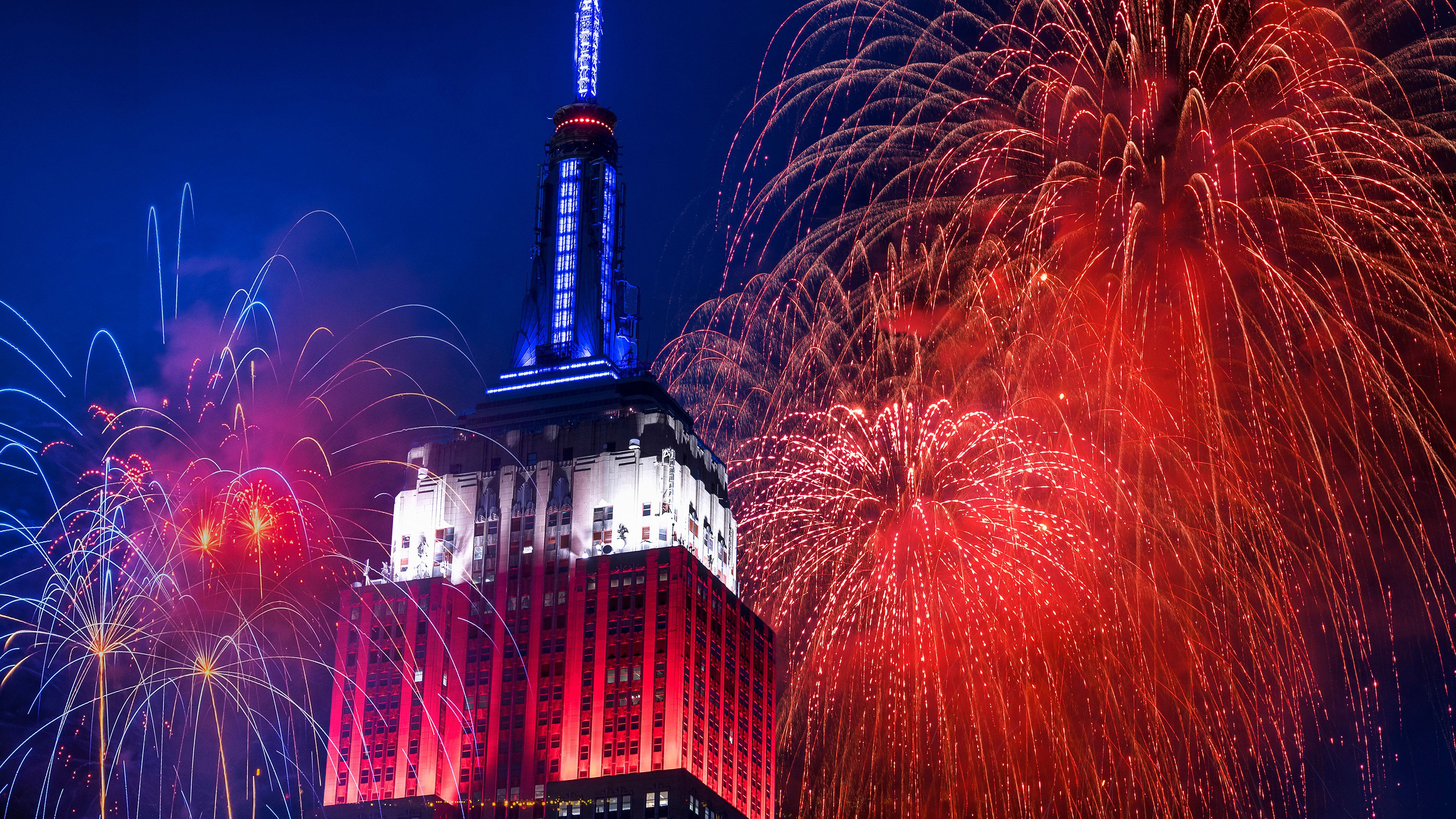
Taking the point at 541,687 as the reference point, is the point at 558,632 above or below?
above

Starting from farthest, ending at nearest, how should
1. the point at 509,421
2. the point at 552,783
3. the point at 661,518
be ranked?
the point at 509,421 → the point at 661,518 → the point at 552,783

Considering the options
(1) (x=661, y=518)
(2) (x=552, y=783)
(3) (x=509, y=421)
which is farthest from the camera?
(3) (x=509, y=421)

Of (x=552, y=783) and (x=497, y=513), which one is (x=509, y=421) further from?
(x=552, y=783)

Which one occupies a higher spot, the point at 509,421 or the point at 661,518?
the point at 509,421

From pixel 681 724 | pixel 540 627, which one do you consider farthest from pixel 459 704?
pixel 681 724
